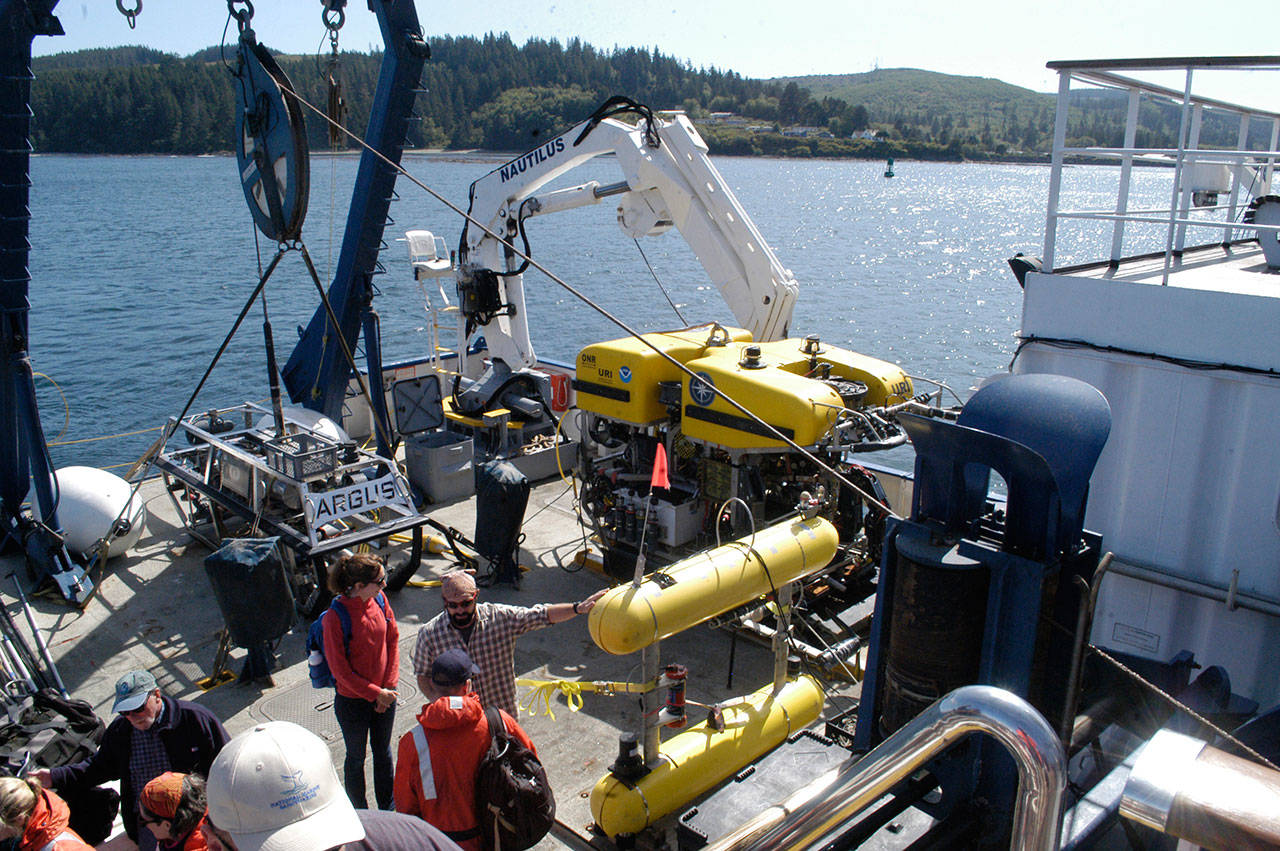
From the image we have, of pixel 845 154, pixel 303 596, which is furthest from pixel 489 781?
pixel 845 154

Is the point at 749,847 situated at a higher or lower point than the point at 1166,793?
lower

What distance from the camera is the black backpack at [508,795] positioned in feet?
11.9

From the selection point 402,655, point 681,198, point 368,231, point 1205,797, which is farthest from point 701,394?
point 1205,797

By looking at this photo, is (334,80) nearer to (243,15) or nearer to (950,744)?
(243,15)

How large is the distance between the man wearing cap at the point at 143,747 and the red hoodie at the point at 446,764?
1.23 m

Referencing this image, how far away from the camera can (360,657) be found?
15.8 feet

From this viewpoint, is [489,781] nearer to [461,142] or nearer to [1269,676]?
[1269,676]

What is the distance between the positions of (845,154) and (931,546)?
13863 cm

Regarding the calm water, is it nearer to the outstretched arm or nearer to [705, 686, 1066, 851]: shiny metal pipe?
the outstretched arm

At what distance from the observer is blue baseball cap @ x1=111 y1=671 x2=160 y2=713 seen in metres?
4.07

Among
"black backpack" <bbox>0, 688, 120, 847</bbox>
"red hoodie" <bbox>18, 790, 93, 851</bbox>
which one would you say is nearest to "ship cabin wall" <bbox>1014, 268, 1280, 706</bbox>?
"red hoodie" <bbox>18, 790, 93, 851</bbox>

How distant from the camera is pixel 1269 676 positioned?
557cm

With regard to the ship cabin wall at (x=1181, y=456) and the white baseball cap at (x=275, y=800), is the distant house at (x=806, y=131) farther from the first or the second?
the white baseball cap at (x=275, y=800)

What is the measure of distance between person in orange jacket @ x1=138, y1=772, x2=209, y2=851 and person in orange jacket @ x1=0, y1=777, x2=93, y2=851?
49 centimetres
